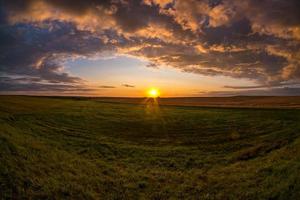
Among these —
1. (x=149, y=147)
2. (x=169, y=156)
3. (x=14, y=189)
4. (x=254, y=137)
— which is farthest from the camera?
(x=254, y=137)

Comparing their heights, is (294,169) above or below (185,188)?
above

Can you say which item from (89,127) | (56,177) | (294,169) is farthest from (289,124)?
(56,177)

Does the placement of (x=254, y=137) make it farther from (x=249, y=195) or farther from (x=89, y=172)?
(x=89, y=172)

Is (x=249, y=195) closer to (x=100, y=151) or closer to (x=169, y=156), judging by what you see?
(x=169, y=156)

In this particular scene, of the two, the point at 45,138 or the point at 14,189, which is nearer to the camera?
the point at 14,189

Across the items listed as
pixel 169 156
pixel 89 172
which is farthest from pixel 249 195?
pixel 89 172

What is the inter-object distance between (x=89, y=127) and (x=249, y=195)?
22.4m

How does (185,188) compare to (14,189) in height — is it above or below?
below

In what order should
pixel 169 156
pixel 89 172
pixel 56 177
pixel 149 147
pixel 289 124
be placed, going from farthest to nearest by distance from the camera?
1. pixel 289 124
2. pixel 149 147
3. pixel 169 156
4. pixel 89 172
5. pixel 56 177

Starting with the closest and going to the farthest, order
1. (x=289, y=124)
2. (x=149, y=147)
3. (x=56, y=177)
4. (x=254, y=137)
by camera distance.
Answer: (x=56, y=177) < (x=149, y=147) < (x=254, y=137) < (x=289, y=124)

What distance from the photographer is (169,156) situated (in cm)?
1894

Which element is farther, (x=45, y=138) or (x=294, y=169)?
(x=45, y=138)

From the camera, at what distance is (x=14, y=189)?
34.9ft

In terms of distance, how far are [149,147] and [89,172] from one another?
7892mm
